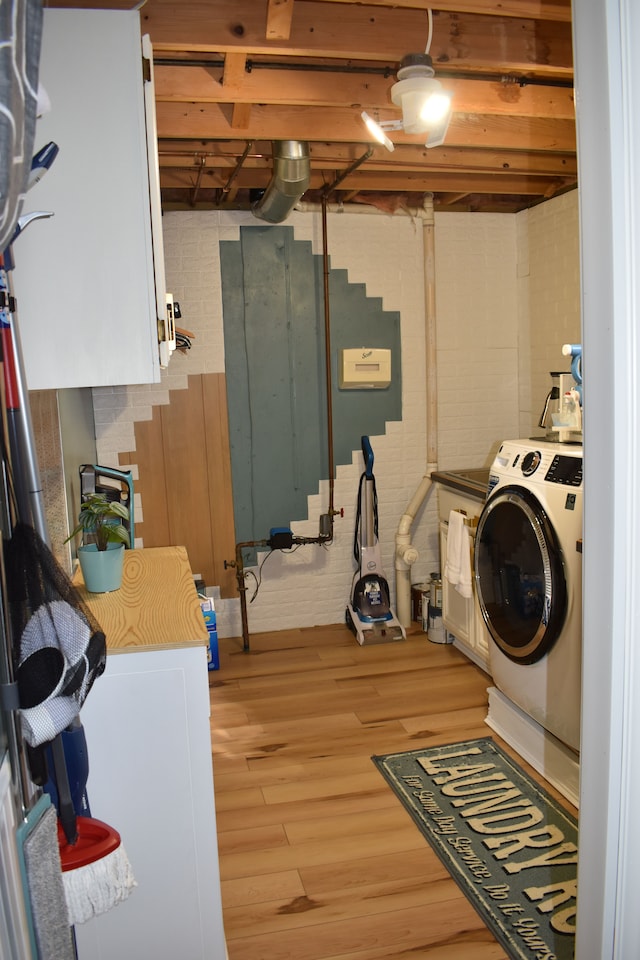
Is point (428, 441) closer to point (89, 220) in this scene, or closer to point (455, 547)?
point (455, 547)

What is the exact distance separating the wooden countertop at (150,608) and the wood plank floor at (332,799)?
2.91 ft

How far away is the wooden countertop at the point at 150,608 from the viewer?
5.94 ft

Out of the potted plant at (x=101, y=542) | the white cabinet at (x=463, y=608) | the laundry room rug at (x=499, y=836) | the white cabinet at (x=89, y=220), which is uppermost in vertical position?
the white cabinet at (x=89, y=220)

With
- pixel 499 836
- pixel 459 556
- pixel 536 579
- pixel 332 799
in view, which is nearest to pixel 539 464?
pixel 536 579

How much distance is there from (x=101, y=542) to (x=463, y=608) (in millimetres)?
2158

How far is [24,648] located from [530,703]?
211 centimetres

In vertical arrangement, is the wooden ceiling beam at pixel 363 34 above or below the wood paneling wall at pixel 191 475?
above

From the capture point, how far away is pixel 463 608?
3773 mm

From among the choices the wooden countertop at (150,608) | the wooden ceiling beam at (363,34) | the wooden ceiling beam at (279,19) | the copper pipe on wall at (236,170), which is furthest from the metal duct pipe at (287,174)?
the wooden countertop at (150,608)

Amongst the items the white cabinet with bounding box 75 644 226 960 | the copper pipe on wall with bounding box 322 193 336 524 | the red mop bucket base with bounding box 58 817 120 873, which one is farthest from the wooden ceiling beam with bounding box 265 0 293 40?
the red mop bucket base with bounding box 58 817 120 873

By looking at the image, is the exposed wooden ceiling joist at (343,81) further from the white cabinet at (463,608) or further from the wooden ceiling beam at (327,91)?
the white cabinet at (463,608)

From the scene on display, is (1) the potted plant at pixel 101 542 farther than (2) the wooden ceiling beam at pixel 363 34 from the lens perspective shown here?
No

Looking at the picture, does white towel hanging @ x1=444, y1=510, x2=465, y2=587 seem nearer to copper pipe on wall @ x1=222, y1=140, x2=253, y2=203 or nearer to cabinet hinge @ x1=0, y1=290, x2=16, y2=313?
copper pipe on wall @ x1=222, y1=140, x2=253, y2=203

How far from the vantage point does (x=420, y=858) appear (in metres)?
2.37
